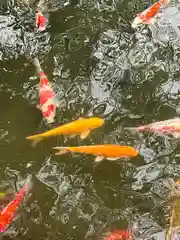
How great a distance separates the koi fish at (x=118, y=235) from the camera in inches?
139

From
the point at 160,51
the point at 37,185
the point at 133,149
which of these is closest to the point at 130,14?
the point at 160,51

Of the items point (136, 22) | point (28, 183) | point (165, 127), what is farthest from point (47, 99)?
point (136, 22)

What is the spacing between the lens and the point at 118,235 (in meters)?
3.54

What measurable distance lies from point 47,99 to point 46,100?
0.04 feet

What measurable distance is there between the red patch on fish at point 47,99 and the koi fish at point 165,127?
64cm

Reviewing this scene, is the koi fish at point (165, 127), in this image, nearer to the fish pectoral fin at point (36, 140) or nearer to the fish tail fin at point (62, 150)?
the fish tail fin at point (62, 150)

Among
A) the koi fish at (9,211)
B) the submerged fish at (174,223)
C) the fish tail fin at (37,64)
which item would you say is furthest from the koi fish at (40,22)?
the submerged fish at (174,223)

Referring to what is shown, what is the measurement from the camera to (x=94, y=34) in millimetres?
4680

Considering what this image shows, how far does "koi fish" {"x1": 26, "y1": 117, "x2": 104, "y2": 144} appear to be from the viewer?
3.79 m

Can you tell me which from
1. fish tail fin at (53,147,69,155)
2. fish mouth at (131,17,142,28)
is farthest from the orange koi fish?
fish mouth at (131,17,142,28)

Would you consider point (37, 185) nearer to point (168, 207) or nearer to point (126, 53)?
point (168, 207)

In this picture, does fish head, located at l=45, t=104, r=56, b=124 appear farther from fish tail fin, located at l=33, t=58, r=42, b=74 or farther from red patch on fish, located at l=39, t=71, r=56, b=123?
fish tail fin, located at l=33, t=58, r=42, b=74

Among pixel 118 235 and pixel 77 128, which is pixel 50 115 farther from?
pixel 118 235

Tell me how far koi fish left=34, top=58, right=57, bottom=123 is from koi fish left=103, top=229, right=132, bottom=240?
1022 mm
